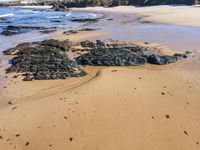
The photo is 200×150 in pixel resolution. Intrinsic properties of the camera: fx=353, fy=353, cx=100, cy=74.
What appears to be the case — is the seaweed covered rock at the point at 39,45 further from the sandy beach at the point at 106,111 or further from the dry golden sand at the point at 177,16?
the dry golden sand at the point at 177,16

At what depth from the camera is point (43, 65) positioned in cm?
1573

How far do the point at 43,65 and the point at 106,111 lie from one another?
633 cm

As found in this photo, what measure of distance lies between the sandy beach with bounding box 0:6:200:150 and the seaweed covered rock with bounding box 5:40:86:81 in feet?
1.89

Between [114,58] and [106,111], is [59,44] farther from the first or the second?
[106,111]

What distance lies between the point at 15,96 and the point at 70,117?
312 cm

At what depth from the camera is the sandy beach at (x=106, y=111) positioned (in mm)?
8492

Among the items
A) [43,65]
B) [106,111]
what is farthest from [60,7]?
[106,111]

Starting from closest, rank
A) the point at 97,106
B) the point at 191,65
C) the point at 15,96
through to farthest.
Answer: the point at 97,106 → the point at 15,96 → the point at 191,65

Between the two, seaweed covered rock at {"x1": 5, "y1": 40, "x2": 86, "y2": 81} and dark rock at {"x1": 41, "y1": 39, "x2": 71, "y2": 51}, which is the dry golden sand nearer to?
dark rock at {"x1": 41, "y1": 39, "x2": 71, "y2": 51}

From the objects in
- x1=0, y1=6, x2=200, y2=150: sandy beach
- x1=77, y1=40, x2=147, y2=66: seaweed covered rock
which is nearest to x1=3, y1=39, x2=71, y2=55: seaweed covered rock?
x1=77, y1=40, x2=147, y2=66: seaweed covered rock

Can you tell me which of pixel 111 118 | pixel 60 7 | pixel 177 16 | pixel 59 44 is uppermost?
pixel 177 16

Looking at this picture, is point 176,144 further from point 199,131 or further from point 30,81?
point 30,81

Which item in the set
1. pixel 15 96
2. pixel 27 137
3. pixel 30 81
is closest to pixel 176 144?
pixel 27 137

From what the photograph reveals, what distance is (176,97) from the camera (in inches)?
443
